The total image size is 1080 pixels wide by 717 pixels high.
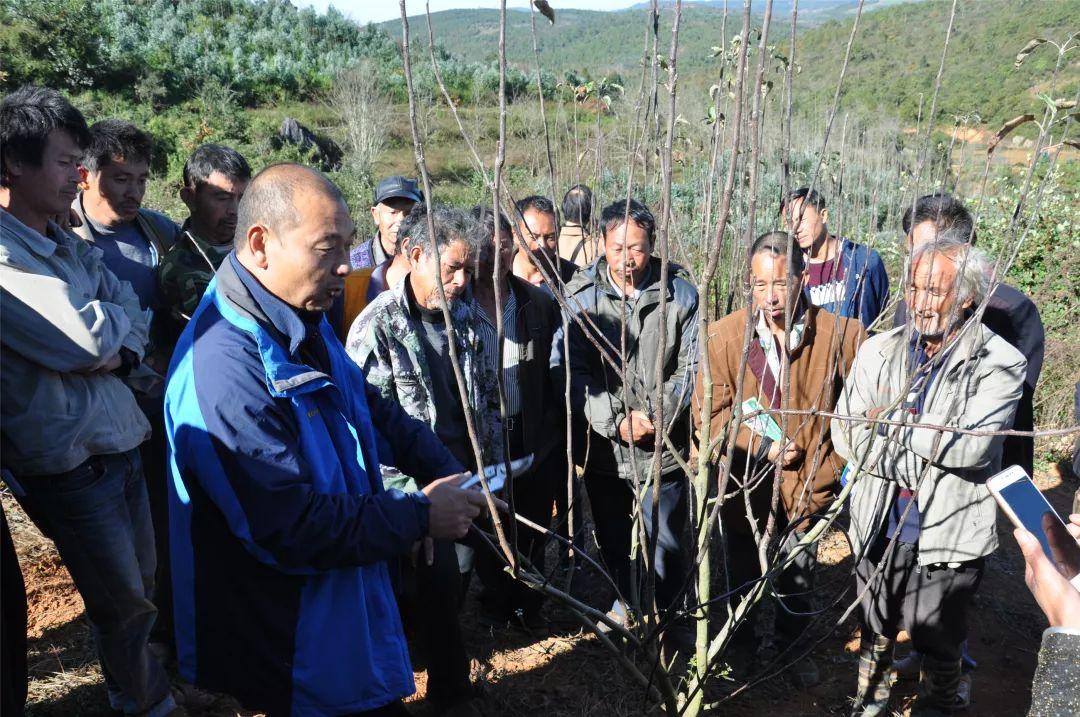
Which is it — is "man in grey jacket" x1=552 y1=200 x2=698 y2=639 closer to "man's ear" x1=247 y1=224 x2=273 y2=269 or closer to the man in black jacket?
the man in black jacket

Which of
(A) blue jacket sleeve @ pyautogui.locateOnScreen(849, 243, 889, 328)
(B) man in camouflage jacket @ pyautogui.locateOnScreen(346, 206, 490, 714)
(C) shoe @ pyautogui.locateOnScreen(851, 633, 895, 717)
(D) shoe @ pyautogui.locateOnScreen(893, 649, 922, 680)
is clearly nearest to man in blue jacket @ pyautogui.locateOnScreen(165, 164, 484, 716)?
(B) man in camouflage jacket @ pyautogui.locateOnScreen(346, 206, 490, 714)

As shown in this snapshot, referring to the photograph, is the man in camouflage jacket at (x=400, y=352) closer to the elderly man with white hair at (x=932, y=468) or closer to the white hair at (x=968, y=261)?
the elderly man with white hair at (x=932, y=468)

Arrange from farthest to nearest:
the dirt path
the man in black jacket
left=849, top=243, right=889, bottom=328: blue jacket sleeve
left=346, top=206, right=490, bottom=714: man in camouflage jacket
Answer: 1. left=849, top=243, right=889, bottom=328: blue jacket sleeve
2. the man in black jacket
3. the dirt path
4. left=346, top=206, right=490, bottom=714: man in camouflage jacket

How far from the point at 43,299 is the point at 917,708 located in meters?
3.23

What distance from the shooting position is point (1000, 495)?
5.84ft

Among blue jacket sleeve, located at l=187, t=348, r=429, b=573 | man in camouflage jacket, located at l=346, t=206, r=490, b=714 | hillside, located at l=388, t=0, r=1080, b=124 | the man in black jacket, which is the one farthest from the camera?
hillside, located at l=388, t=0, r=1080, b=124

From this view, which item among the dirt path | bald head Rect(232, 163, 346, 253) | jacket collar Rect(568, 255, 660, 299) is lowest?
the dirt path

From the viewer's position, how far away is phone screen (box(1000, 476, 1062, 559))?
1722 mm

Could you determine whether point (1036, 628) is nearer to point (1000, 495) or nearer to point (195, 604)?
point (1000, 495)

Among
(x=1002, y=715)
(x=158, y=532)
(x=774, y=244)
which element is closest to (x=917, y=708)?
(x=1002, y=715)

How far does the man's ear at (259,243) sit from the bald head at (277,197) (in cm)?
1

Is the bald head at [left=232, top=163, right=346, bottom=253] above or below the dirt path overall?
above

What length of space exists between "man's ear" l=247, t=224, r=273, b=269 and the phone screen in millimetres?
1796

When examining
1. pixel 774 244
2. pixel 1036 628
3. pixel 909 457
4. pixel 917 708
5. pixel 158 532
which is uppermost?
pixel 774 244
